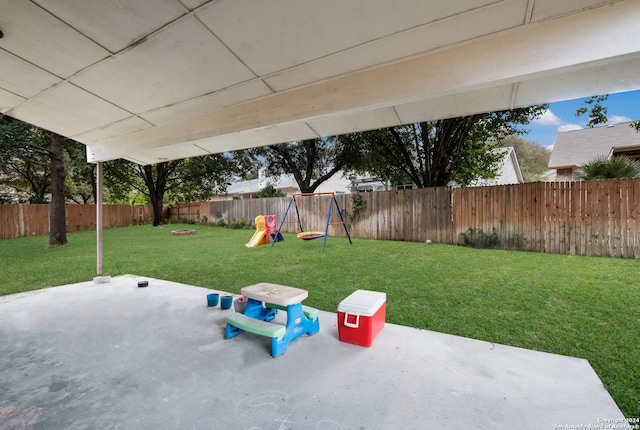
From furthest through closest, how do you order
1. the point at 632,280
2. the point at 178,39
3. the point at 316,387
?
1. the point at 632,280
2. the point at 178,39
3. the point at 316,387

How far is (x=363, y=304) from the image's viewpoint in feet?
7.36

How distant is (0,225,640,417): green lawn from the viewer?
2332 mm

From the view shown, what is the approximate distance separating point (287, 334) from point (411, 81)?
7.21 ft

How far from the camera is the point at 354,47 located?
1981 mm

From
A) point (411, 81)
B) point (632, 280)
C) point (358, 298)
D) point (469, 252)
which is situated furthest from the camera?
point (469, 252)

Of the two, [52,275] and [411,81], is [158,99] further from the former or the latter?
[52,275]

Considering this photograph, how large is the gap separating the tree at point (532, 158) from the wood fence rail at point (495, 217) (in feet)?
84.9

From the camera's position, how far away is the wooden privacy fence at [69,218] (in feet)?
33.4

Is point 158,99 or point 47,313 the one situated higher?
point 158,99

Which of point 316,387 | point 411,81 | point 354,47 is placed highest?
point 354,47

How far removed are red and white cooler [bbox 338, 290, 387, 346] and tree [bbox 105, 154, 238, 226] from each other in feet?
45.5

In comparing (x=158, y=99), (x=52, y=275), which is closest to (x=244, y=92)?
(x=158, y=99)

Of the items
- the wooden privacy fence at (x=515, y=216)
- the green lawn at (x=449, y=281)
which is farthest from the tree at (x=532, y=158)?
the green lawn at (x=449, y=281)

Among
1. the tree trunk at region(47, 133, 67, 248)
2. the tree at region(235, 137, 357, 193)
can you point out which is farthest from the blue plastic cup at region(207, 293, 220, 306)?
the tree at region(235, 137, 357, 193)
